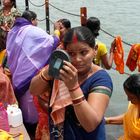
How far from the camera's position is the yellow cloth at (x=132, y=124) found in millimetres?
2168

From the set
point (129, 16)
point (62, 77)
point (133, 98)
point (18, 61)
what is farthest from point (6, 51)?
point (129, 16)

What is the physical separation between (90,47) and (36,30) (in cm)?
96

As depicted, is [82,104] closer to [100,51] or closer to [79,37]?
[79,37]

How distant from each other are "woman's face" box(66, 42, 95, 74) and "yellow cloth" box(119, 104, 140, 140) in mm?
674

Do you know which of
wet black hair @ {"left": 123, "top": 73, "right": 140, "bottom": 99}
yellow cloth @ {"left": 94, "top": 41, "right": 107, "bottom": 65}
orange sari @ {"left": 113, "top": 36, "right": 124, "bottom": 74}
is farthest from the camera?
orange sari @ {"left": 113, "top": 36, "right": 124, "bottom": 74}

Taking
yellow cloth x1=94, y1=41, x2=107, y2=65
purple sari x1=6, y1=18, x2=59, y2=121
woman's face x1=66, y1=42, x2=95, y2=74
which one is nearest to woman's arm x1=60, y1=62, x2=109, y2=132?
woman's face x1=66, y1=42, x2=95, y2=74

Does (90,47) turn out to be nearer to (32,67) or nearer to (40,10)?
(32,67)

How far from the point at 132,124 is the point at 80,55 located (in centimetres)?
75

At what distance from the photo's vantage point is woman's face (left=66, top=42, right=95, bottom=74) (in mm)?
1615

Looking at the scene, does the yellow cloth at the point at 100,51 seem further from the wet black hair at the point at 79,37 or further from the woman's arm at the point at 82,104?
the woman's arm at the point at 82,104

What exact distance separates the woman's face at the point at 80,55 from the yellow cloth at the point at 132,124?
0.67m

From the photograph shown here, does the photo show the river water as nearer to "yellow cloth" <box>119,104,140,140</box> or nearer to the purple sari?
the purple sari

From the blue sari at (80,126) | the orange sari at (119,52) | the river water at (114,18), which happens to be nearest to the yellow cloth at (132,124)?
the blue sari at (80,126)

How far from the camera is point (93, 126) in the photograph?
59.7 inches
